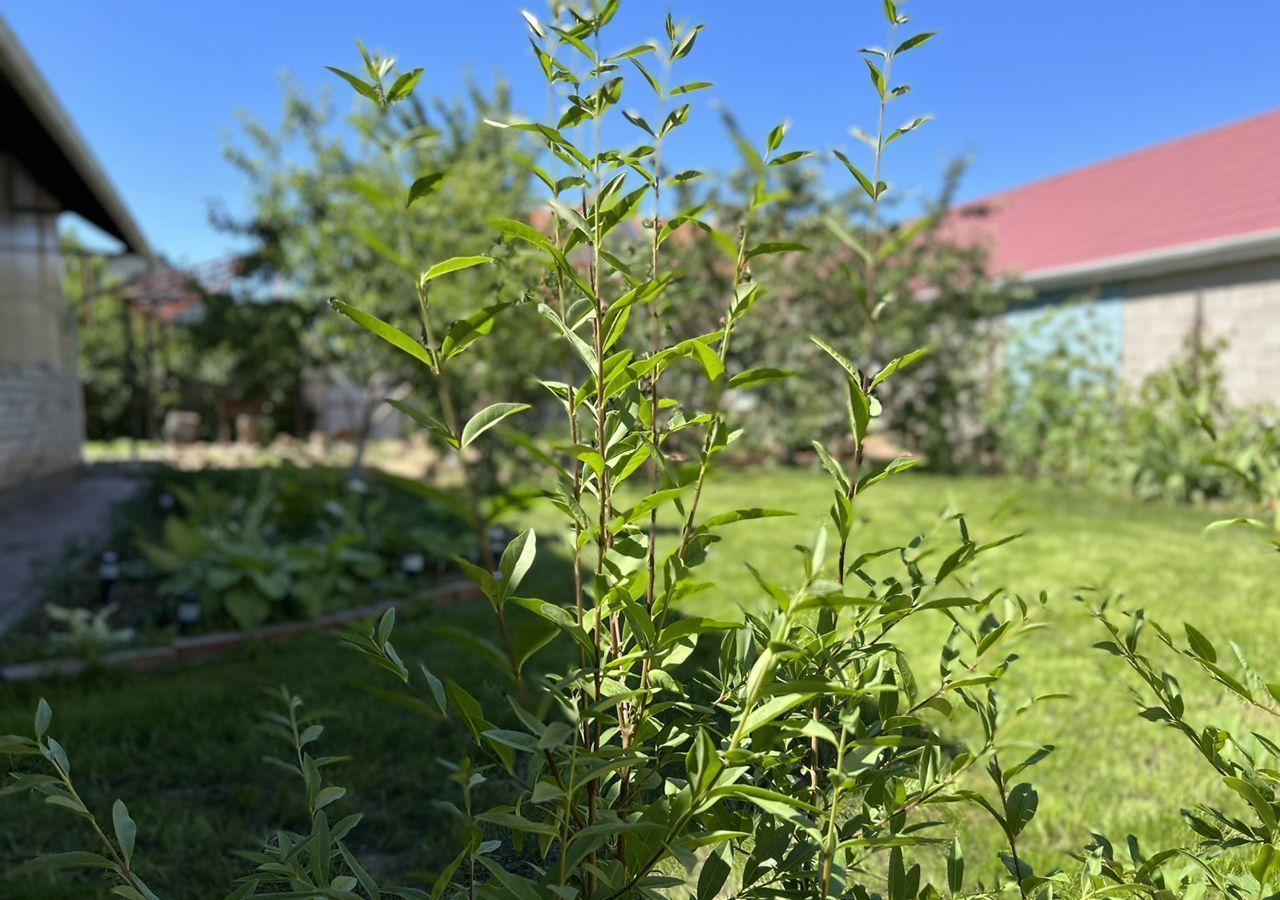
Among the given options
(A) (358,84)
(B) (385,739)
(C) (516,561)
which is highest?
(A) (358,84)

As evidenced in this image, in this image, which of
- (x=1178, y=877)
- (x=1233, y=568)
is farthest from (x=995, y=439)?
(x=1178, y=877)

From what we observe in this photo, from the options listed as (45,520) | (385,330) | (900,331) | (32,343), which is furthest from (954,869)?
(32,343)

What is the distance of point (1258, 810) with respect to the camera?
3.33ft

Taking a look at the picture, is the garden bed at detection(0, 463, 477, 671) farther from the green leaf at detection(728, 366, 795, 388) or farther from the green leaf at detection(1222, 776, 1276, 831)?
the green leaf at detection(1222, 776, 1276, 831)

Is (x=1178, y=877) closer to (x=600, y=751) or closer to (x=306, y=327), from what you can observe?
(x=600, y=751)

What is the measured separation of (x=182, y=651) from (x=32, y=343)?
7611 mm

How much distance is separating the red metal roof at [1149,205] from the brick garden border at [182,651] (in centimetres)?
873

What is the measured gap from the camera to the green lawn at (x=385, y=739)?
2.16 m

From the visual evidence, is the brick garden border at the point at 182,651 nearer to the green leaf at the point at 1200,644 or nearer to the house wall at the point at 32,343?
the green leaf at the point at 1200,644

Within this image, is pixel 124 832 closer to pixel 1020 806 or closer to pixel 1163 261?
pixel 1020 806

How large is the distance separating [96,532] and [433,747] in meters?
4.85

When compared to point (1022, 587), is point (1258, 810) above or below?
above

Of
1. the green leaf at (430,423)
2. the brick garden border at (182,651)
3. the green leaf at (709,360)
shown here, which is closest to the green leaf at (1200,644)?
the green leaf at (709,360)

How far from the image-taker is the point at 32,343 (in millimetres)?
9539
